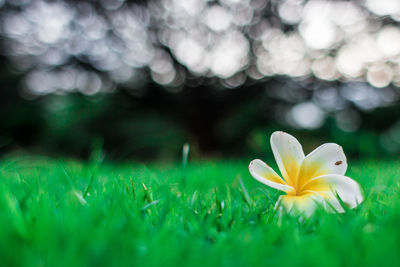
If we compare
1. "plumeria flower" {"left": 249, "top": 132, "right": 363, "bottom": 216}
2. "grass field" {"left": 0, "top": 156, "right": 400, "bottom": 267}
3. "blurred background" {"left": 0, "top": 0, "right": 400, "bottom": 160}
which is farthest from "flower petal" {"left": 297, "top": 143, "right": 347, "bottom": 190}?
"blurred background" {"left": 0, "top": 0, "right": 400, "bottom": 160}

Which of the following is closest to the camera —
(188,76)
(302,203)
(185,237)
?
(185,237)

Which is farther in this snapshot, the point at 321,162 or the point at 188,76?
the point at 188,76

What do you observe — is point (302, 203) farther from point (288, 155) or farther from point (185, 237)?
point (185, 237)

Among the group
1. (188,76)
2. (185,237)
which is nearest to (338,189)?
(185,237)

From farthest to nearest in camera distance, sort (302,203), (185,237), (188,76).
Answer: (188,76), (302,203), (185,237)

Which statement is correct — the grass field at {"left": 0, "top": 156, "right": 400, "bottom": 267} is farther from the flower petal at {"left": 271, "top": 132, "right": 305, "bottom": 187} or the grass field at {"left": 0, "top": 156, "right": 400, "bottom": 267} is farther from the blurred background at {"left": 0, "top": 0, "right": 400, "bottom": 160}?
the blurred background at {"left": 0, "top": 0, "right": 400, "bottom": 160}

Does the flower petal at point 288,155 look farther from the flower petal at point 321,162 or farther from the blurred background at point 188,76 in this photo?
the blurred background at point 188,76
